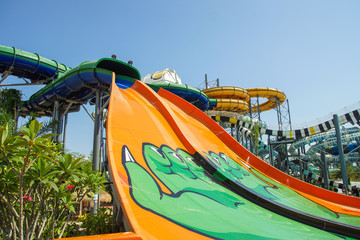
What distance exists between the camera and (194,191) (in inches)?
173

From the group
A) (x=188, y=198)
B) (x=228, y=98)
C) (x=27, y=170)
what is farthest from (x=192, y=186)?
(x=228, y=98)

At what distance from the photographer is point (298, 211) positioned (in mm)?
4891

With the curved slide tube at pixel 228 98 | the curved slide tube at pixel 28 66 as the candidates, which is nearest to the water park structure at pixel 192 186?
the curved slide tube at pixel 28 66

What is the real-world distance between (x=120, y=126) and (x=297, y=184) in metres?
5.77

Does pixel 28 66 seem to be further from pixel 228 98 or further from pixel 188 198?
pixel 228 98

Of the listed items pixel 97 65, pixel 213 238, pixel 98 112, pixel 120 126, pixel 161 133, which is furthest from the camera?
pixel 98 112

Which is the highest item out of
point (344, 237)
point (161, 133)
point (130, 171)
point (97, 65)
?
point (97, 65)

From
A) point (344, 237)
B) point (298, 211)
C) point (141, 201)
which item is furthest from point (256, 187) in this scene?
point (141, 201)

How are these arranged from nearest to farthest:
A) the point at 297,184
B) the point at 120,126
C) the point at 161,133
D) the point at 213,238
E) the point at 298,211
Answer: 1. the point at 213,238
2. the point at 298,211
3. the point at 120,126
4. the point at 161,133
5. the point at 297,184

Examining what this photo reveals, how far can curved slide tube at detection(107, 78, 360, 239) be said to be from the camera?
11.1ft

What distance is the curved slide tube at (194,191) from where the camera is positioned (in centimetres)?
338

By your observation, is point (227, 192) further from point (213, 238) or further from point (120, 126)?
point (120, 126)

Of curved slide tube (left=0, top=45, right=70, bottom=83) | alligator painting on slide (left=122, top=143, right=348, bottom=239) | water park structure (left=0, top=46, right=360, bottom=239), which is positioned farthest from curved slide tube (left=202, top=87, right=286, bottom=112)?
alligator painting on slide (left=122, top=143, right=348, bottom=239)

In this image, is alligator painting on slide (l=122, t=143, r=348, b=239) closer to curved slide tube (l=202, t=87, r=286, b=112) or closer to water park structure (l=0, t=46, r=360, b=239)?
water park structure (l=0, t=46, r=360, b=239)
